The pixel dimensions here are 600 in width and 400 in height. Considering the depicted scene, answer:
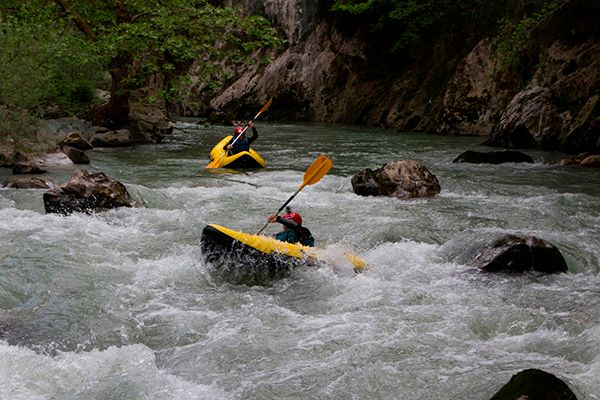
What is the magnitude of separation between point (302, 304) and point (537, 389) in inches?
109

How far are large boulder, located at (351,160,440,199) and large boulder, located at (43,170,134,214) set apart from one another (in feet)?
12.2

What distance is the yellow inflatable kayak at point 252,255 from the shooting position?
6.55m

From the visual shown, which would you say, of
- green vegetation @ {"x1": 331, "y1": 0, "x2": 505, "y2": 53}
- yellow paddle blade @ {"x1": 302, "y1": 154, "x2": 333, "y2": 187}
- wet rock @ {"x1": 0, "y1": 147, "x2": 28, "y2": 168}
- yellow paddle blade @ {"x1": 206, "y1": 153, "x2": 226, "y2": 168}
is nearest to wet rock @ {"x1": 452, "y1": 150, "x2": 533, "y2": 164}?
yellow paddle blade @ {"x1": 206, "y1": 153, "x2": 226, "y2": 168}

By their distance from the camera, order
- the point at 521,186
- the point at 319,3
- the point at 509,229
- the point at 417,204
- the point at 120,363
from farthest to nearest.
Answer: the point at 319,3 < the point at 521,186 < the point at 417,204 < the point at 509,229 < the point at 120,363

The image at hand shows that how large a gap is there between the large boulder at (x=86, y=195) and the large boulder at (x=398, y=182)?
371 cm

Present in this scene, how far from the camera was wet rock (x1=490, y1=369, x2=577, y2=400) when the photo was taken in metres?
3.47

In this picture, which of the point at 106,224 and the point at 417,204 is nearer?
the point at 106,224

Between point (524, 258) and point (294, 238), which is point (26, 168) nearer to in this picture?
point (294, 238)

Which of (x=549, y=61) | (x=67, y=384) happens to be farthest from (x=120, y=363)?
(x=549, y=61)

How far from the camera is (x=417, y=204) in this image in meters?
9.95

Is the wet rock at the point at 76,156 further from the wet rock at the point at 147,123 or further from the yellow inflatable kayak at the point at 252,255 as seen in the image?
the yellow inflatable kayak at the point at 252,255

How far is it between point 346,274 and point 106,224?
11.4 ft

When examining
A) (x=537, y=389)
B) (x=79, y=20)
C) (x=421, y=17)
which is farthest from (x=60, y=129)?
(x=537, y=389)

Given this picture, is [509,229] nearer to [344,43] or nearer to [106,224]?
[106,224]
